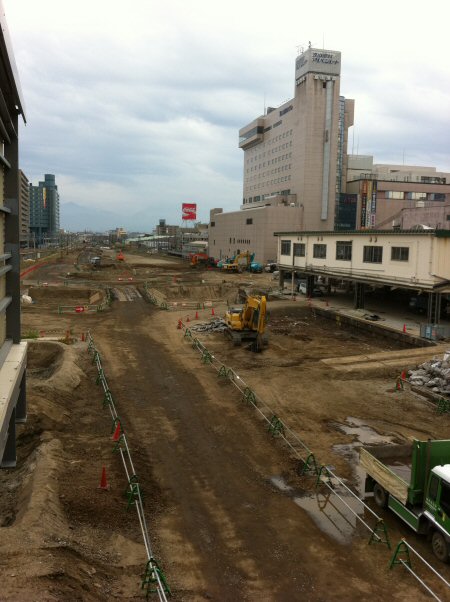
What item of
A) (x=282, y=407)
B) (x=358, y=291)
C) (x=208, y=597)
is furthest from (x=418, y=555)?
(x=358, y=291)

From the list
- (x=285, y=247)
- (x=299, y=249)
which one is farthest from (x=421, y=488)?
(x=285, y=247)

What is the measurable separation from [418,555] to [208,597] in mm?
4451

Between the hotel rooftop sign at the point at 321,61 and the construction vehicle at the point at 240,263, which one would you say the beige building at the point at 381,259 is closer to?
the construction vehicle at the point at 240,263

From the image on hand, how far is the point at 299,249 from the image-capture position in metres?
53.6

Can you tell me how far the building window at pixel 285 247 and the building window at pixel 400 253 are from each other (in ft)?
65.3

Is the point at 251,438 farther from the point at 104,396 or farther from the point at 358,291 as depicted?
the point at 358,291

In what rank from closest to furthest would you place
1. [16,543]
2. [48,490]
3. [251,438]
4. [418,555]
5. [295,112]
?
[16,543], [418,555], [48,490], [251,438], [295,112]

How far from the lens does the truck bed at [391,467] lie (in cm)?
1191

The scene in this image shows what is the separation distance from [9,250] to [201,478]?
326 inches

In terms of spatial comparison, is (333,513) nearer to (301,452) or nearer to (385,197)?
(301,452)

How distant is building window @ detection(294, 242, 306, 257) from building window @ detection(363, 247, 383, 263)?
1211cm

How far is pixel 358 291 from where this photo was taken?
143 ft

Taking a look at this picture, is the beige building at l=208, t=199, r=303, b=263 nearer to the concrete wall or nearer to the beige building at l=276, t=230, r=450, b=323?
the concrete wall

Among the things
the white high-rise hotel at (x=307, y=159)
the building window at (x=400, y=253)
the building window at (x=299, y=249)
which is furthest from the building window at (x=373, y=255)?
the white high-rise hotel at (x=307, y=159)
